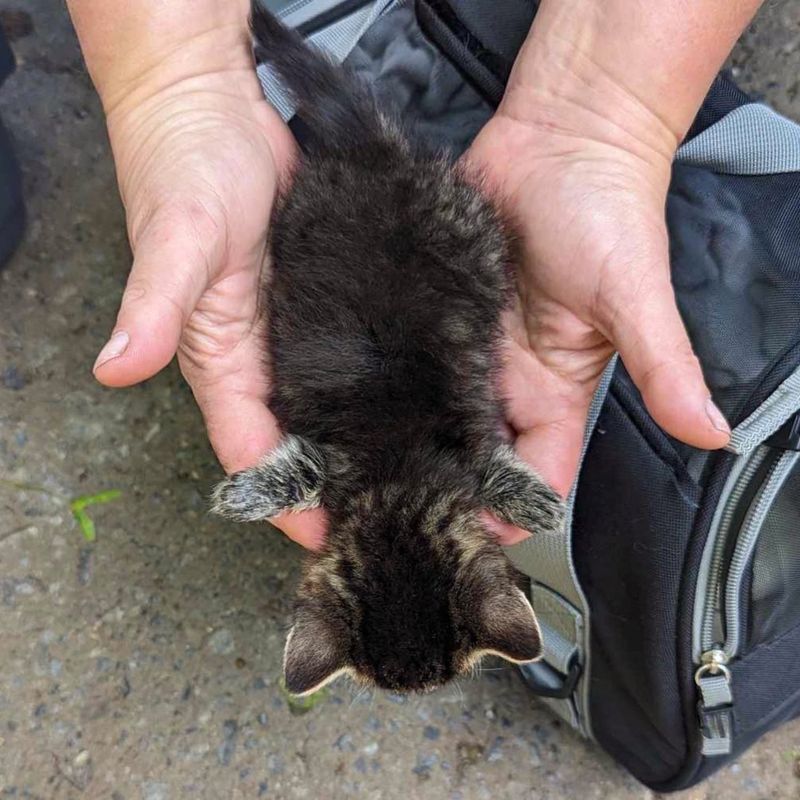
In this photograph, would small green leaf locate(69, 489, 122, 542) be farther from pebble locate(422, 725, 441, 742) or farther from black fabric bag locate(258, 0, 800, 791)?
black fabric bag locate(258, 0, 800, 791)

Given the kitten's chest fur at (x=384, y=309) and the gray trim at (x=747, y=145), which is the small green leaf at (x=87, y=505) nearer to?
the kitten's chest fur at (x=384, y=309)

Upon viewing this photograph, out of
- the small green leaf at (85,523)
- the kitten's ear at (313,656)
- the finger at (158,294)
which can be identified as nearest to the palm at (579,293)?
the kitten's ear at (313,656)

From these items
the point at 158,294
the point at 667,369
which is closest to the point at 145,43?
the point at 158,294

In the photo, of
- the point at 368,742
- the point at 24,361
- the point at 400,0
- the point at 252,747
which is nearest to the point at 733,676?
the point at 368,742

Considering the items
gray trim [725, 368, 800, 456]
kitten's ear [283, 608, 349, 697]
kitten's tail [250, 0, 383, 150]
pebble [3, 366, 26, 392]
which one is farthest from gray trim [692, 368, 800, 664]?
pebble [3, 366, 26, 392]

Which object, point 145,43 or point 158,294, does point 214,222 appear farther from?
point 145,43

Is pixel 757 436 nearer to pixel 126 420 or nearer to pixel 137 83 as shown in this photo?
pixel 137 83

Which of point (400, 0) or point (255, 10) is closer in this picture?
point (255, 10)
